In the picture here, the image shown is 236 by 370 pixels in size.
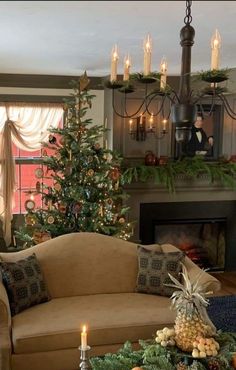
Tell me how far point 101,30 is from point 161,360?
82.4 inches

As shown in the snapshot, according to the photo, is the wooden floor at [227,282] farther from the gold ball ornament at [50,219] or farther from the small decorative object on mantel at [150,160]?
the gold ball ornament at [50,219]

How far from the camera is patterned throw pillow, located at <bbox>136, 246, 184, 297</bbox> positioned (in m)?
3.53

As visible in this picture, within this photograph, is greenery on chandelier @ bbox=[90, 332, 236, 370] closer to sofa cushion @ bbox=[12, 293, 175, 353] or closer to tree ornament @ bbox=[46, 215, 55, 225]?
sofa cushion @ bbox=[12, 293, 175, 353]

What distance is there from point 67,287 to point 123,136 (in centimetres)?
239

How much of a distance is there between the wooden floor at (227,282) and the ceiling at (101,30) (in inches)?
105

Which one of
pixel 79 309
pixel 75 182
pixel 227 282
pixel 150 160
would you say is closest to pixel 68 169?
pixel 75 182

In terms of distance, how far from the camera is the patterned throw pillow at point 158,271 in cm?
353

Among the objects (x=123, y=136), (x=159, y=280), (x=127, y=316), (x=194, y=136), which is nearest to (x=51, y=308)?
(x=127, y=316)

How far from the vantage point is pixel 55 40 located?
3197 millimetres

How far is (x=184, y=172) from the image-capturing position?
5453 mm

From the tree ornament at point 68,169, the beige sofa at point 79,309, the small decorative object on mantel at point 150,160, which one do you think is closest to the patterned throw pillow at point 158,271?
the beige sofa at point 79,309

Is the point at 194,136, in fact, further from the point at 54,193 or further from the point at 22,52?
the point at 22,52

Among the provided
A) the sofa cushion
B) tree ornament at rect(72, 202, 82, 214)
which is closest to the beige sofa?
the sofa cushion

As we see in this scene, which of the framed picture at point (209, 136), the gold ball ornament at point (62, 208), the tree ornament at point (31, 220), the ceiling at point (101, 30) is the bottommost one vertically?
the tree ornament at point (31, 220)
